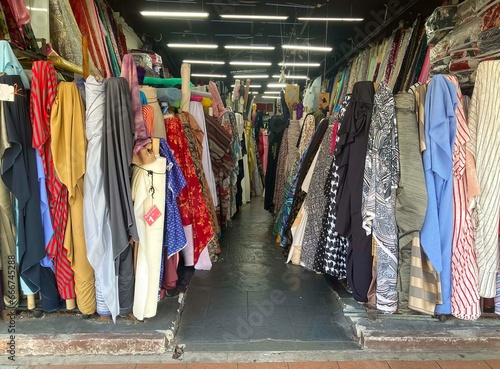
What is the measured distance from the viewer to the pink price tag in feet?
7.18

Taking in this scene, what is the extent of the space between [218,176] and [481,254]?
8.64ft

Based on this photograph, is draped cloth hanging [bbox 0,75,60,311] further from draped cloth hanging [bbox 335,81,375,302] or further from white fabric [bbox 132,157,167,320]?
draped cloth hanging [bbox 335,81,375,302]

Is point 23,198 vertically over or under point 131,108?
under

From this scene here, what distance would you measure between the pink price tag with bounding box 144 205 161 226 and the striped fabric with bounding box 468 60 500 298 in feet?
6.54

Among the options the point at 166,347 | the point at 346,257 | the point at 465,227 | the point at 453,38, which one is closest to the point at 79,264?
the point at 166,347

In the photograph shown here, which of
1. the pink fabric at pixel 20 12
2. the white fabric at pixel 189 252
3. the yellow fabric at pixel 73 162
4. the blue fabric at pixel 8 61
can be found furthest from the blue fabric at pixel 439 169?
the pink fabric at pixel 20 12

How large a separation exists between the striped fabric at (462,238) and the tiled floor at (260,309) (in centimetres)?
76

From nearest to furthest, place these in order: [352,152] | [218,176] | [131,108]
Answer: [131,108]
[352,152]
[218,176]

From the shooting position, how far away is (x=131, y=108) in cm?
213

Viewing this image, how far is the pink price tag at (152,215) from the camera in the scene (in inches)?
86.2

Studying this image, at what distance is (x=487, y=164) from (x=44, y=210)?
2691 mm

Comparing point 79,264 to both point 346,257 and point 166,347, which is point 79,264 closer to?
point 166,347

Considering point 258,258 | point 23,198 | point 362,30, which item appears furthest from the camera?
point 362,30

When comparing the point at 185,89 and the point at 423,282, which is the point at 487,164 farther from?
the point at 185,89
